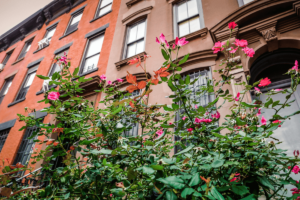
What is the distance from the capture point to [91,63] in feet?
22.5

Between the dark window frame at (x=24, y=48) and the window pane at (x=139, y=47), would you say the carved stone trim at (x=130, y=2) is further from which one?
the dark window frame at (x=24, y=48)

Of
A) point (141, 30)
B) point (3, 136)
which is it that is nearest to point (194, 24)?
point (141, 30)

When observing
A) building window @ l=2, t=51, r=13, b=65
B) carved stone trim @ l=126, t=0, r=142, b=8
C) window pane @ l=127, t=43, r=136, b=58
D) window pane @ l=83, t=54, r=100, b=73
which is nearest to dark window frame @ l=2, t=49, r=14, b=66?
building window @ l=2, t=51, r=13, b=65

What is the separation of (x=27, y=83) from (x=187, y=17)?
917 centimetres

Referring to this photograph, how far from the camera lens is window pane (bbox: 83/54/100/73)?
671cm

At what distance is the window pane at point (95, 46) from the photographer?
7212mm

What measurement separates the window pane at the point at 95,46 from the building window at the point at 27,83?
3.93m

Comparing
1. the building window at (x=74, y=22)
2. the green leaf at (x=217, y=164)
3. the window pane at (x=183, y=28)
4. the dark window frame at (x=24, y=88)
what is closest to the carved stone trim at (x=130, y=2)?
the window pane at (x=183, y=28)

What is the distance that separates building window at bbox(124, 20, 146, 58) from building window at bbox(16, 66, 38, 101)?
20.3 feet

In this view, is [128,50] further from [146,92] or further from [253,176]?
[253,176]

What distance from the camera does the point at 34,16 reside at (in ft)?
36.8

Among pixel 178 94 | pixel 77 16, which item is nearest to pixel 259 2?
pixel 178 94

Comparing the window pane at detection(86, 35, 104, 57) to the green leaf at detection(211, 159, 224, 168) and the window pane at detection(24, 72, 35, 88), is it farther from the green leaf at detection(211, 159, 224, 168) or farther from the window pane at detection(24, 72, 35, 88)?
the green leaf at detection(211, 159, 224, 168)

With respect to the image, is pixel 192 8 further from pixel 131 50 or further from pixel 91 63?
pixel 91 63
